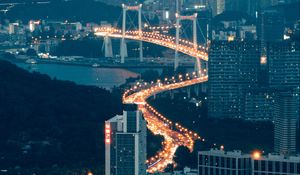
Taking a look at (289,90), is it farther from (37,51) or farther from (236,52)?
(37,51)

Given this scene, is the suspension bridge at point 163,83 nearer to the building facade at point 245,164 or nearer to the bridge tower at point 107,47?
the bridge tower at point 107,47

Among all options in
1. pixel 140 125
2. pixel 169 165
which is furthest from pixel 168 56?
pixel 140 125

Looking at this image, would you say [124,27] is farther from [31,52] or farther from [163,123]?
[163,123]

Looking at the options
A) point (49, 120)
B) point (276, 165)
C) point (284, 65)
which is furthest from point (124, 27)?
point (276, 165)

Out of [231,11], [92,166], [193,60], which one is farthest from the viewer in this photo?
[231,11]

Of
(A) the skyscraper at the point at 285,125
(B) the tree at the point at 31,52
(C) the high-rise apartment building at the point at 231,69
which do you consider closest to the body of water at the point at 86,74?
(B) the tree at the point at 31,52

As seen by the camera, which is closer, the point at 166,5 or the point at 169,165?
the point at 169,165

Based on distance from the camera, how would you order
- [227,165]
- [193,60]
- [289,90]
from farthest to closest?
[193,60] < [289,90] < [227,165]
